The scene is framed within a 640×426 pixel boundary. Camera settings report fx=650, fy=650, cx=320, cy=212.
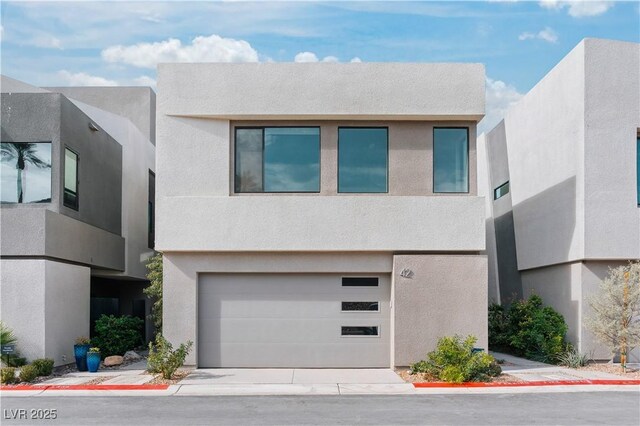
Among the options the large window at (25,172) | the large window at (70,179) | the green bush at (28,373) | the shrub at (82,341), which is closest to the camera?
the green bush at (28,373)

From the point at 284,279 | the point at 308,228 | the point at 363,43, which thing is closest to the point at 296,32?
the point at 363,43

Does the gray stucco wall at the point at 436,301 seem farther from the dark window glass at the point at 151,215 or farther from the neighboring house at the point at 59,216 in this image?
the dark window glass at the point at 151,215

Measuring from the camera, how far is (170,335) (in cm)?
1589

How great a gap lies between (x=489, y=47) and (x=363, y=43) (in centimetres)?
347

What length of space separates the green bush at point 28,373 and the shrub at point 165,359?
2475 mm

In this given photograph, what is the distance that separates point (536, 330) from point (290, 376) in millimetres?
7121

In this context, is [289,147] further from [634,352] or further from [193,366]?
[634,352]

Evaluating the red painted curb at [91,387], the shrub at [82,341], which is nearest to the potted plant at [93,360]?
the shrub at [82,341]

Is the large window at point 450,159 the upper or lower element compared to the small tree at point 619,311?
upper

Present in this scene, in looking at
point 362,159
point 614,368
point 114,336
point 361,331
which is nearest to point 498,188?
point 614,368

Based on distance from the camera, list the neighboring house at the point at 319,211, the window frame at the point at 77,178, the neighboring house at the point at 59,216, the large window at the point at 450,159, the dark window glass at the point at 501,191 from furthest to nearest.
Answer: the dark window glass at the point at 501,191, the window frame at the point at 77,178, the large window at the point at 450,159, the neighboring house at the point at 319,211, the neighboring house at the point at 59,216

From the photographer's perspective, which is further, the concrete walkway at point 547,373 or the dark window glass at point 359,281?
A: the dark window glass at point 359,281

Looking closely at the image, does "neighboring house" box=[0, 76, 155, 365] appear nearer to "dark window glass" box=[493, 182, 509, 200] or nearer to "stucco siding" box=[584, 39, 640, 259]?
"dark window glass" box=[493, 182, 509, 200]

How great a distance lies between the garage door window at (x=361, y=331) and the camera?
16.3 meters
